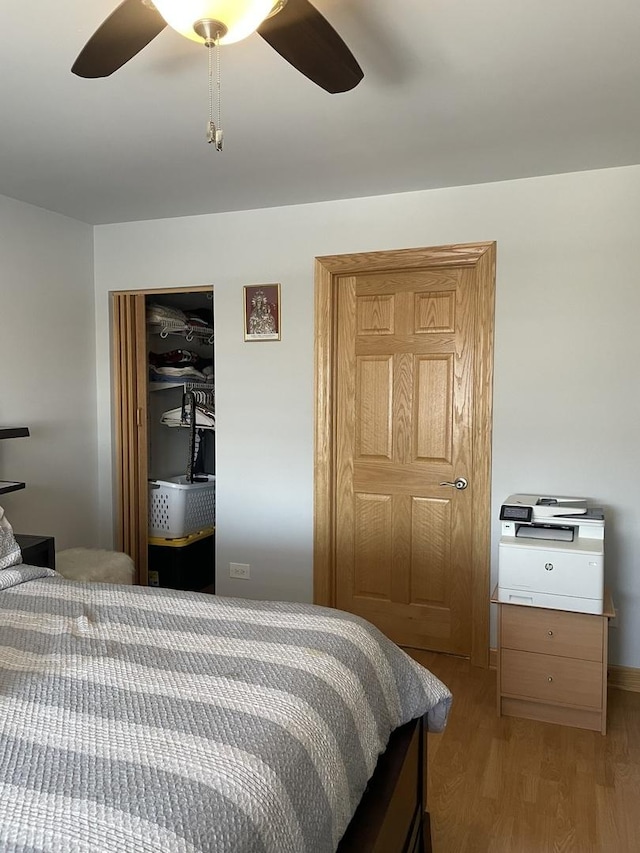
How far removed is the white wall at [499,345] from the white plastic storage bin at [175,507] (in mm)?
471

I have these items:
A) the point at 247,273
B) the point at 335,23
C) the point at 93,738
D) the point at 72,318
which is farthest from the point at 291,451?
the point at 93,738

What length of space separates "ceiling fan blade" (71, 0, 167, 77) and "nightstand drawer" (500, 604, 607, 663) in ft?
7.96

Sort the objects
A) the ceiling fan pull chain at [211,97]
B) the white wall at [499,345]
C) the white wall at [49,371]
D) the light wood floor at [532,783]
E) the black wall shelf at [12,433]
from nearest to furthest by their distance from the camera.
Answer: the ceiling fan pull chain at [211,97] → the light wood floor at [532,783] → the white wall at [499,345] → the black wall shelf at [12,433] → the white wall at [49,371]

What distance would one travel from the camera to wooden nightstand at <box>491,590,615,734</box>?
104 inches

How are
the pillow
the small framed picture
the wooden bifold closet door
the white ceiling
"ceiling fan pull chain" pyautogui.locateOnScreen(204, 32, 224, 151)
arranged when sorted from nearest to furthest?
1. "ceiling fan pull chain" pyautogui.locateOnScreen(204, 32, 224, 151)
2. the white ceiling
3. the pillow
4. the small framed picture
5. the wooden bifold closet door

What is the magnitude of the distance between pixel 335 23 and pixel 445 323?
A: 1.78 meters

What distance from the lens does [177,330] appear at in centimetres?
443

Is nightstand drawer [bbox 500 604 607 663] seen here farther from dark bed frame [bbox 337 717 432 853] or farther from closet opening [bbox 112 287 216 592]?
closet opening [bbox 112 287 216 592]

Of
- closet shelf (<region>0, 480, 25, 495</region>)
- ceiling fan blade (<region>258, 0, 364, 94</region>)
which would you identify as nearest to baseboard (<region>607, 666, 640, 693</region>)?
ceiling fan blade (<region>258, 0, 364, 94</region>)

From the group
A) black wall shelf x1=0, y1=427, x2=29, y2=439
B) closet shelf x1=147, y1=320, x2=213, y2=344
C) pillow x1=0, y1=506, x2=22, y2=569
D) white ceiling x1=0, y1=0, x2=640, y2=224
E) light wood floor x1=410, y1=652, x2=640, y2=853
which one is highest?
white ceiling x1=0, y1=0, x2=640, y2=224

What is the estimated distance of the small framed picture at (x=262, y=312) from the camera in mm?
3613

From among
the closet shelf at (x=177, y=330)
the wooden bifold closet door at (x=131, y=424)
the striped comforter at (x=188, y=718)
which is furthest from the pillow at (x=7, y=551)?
the closet shelf at (x=177, y=330)

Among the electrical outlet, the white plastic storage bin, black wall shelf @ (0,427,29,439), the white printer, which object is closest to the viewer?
the white printer

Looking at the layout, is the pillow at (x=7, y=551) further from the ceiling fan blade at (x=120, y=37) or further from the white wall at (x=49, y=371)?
the ceiling fan blade at (x=120, y=37)
